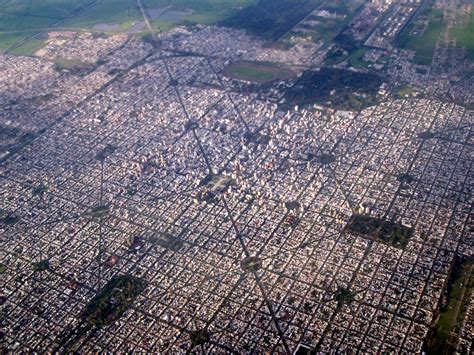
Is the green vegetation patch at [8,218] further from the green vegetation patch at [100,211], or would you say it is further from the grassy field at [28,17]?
the grassy field at [28,17]

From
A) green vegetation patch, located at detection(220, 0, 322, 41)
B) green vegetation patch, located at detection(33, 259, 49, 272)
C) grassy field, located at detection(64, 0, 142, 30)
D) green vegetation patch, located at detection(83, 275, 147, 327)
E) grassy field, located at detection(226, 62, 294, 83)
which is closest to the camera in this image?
green vegetation patch, located at detection(83, 275, 147, 327)

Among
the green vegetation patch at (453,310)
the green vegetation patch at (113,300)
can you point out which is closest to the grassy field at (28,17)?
the green vegetation patch at (113,300)

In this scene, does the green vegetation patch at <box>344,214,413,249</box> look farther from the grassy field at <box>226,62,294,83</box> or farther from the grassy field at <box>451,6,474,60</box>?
the grassy field at <box>451,6,474,60</box>

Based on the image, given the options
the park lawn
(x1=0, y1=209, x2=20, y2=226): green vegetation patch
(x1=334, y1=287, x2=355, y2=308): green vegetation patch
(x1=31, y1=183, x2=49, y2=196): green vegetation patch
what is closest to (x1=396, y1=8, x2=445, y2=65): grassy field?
the park lawn

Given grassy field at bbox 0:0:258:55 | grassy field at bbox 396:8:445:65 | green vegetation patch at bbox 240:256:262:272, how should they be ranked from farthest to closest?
grassy field at bbox 0:0:258:55, grassy field at bbox 396:8:445:65, green vegetation patch at bbox 240:256:262:272

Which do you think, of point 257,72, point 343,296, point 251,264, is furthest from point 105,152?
point 343,296

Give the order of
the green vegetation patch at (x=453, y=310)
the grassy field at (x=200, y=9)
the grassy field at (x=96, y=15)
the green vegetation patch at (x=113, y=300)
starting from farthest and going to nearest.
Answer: the grassy field at (x=96, y=15) < the grassy field at (x=200, y=9) < the green vegetation patch at (x=113, y=300) < the green vegetation patch at (x=453, y=310)

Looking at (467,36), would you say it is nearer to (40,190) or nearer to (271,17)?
(271,17)
